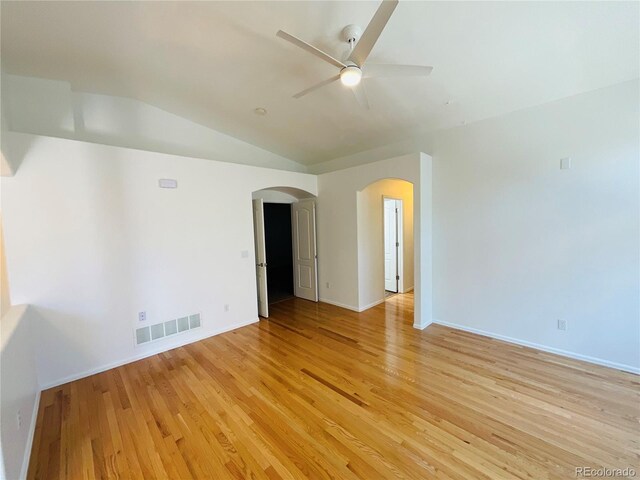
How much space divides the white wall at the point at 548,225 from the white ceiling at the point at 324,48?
0.34 metres

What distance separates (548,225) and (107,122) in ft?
20.6

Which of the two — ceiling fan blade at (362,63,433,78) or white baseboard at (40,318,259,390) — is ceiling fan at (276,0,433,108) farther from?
white baseboard at (40,318,259,390)

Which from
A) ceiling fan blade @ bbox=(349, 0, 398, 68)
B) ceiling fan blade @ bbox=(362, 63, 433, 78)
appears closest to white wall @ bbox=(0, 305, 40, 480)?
ceiling fan blade @ bbox=(349, 0, 398, 68)

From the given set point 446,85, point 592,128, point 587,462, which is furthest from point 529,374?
point 446,85

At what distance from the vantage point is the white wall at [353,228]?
154 inches

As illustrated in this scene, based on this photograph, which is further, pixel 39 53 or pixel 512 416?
pixel 39 53

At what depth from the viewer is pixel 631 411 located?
2176 millimetres

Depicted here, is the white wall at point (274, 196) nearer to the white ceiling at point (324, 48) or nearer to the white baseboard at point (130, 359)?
the white ceiling at point (324, 48)

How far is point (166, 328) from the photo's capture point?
3520 mm

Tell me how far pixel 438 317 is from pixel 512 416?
2.04m

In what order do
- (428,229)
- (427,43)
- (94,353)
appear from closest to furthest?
1. (427,43)
2. (94,353)
3. (428,229)

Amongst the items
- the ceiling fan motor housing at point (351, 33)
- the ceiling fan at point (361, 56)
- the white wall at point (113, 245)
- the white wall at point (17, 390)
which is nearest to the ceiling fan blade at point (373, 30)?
the ceiling fan at point (361, 56)

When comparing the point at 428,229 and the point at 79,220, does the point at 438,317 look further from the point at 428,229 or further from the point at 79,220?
the point at 79,220

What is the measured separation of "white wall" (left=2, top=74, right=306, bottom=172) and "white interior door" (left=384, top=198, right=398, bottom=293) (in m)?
2.99
